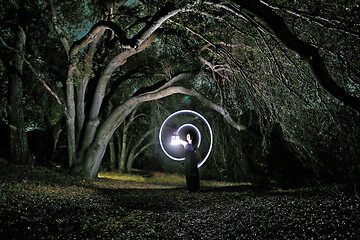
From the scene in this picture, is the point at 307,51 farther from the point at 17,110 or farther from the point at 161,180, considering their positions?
the point at 161,180

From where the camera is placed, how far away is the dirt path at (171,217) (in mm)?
3635

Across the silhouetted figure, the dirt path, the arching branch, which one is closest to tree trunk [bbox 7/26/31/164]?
the dirt path

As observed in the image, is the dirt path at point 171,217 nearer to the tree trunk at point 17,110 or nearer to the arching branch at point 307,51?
the arching branch at point 307,51

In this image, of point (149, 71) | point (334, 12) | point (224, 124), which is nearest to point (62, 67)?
point (149, 71)

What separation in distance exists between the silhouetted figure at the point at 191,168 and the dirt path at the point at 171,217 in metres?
1.89

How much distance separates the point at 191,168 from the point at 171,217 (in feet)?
10.9

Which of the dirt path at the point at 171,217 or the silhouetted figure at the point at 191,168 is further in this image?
the silhouetted figure at the point at 191,168

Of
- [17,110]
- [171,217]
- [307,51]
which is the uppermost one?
[307,51]

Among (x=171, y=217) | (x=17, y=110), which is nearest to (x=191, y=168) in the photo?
(x=171, y=217)

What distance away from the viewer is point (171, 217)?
16.8 ft

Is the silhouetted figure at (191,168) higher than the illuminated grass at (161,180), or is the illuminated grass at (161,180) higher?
the silhouetted figure at (191,168)

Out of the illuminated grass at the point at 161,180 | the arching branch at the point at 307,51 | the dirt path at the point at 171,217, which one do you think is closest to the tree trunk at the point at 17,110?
the dirt path at the point at 171,217

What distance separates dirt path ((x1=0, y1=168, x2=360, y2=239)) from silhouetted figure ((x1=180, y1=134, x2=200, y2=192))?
6.19ft

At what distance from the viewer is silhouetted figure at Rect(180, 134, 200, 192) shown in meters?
8.33
